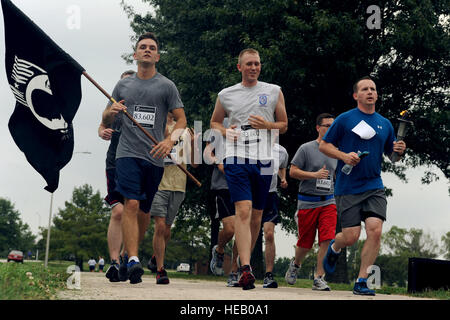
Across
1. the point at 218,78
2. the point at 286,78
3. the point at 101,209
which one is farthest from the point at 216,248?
the point at 101,209

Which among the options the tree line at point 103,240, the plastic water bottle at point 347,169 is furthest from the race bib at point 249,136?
the tree line at point 103,240

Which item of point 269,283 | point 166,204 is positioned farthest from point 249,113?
point 166,204

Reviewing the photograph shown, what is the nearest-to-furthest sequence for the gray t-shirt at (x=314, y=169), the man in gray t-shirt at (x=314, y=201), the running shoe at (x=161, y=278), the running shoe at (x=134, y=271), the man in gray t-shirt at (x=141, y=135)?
the running shoe at (x=134, y=271) < the man in gray t-shirt at (x=141, y=135) < the running shoe at (x=161, y=278) < the man in gray t-shirt at (x=314, y=201) < the gray t-shirt at (x=314, y=169)

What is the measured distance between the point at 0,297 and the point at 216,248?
4871 mm

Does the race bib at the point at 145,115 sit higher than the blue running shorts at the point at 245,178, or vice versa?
the race bib at the point at 145,115

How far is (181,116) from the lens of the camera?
6641 millimetres

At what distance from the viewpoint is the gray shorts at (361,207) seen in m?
6.18

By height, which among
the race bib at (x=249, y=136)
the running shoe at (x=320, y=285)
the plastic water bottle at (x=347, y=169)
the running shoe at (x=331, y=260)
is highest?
the race bib at (x=249, y=136)

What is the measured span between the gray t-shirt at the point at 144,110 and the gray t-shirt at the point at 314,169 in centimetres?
239

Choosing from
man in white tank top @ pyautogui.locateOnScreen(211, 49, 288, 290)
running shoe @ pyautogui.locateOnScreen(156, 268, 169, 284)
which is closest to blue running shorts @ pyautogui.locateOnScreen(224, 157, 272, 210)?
man in white tank top @ pyautogui.locateOnScreen(211, 49, 288, 290)

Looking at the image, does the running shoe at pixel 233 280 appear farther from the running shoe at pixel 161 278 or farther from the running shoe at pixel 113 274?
the running shoe at pixel 113 274

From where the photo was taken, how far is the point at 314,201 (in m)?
8.19

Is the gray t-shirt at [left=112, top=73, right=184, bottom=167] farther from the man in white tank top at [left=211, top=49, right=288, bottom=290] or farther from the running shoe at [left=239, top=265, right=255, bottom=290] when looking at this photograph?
the running shoe at [left=239, top=265, right=255, bottom=290]

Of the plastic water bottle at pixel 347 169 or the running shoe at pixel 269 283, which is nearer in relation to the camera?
the plastic water bottle at pixel 347 169
